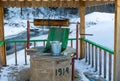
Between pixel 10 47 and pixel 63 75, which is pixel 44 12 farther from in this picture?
pixel 63 75

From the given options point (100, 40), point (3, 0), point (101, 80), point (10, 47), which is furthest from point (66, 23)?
point (100, 40)

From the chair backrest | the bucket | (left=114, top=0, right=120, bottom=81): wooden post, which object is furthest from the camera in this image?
the chair backrest

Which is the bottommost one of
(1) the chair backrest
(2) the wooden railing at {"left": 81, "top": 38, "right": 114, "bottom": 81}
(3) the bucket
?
(2) the wooden railing at {"left": 81, "top": 38, "right": 114, "bottom": 81}

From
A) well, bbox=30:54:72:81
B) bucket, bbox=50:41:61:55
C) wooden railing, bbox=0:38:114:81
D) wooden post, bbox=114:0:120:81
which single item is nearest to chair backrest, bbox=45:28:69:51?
bucket, bbox=50:41:61:55

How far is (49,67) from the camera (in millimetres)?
6180

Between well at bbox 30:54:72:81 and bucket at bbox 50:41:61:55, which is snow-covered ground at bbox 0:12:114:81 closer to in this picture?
well at bbox 30:54:72:81

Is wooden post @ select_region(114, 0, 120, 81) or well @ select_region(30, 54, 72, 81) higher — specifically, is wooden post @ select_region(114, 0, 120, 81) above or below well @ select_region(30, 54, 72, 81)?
above

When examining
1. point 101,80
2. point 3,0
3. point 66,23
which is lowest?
point 101,80

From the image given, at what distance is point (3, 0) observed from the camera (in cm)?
859

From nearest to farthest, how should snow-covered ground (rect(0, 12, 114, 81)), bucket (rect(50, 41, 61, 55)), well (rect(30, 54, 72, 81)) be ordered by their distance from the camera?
well (rect(30, 54, 72, 81)) → bucket (rect(50, 41, 61, 55)) → snow-covered ground (rect(0, 12, 114, 81))

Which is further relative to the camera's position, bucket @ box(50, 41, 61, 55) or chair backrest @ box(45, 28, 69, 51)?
chair backrest @ box(45, 28, 69, 51)

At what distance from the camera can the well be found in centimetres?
616

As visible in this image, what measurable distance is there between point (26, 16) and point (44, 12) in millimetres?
1840

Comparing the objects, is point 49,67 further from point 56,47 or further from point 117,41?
point 117,41
